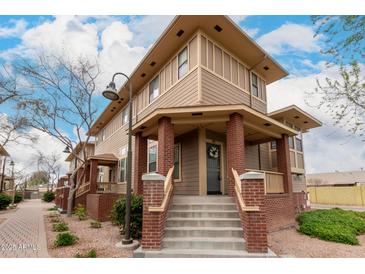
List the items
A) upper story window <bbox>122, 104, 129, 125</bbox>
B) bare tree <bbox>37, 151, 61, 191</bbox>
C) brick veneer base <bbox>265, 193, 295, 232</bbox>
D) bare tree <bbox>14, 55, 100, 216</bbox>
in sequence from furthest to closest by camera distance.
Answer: bare tree <bbox>37, 151, 61, 191</bbox> → upper story window <bbox>122, 104, 129, 125</bbox> → bare tree <bbox>14, 55, 100, 216</bbox> → brick veneer base <bbox>265, 193, 295, 232</bbox>

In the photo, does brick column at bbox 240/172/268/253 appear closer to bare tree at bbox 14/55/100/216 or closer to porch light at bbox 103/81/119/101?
porch light at bbox 103/81/119/101

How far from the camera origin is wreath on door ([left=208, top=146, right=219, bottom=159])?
937 cm

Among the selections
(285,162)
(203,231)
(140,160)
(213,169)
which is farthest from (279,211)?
(140,160)

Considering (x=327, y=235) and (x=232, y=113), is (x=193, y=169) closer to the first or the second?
(x=232, y=113)

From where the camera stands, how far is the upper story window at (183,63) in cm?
935

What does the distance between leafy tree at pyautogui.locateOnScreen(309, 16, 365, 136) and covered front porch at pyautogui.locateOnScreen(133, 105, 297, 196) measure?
1.99m

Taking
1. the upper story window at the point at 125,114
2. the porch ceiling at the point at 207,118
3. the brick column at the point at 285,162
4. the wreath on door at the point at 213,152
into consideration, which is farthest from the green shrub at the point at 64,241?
the upper story window at the point at 125,114

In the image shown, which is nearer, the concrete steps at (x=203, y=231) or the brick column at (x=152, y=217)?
the concrete steps at (x=203, y=231)

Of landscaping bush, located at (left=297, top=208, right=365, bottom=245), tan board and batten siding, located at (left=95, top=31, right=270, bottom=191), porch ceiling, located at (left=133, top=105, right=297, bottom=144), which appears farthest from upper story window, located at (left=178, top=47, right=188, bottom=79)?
landscaping bush, located at (left=297, top=208, right=365, bottom=245)

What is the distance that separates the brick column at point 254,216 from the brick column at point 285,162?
483 cm

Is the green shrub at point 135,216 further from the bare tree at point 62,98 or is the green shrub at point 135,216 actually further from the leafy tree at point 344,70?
the bare tree at point 62,98

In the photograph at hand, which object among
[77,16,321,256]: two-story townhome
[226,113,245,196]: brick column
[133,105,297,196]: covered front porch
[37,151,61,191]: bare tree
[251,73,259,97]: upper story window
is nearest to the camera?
[77,16,321,256]: two-story townhome

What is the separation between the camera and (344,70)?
6.68 m

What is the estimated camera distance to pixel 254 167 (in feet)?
37.3
